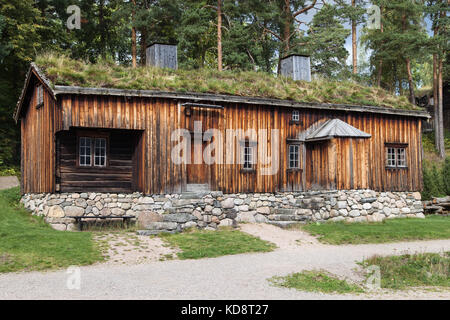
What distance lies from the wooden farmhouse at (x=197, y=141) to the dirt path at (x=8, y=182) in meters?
4.86

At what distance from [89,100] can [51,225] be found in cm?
493

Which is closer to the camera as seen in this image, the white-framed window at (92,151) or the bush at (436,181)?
the white-framed window at (92,151)

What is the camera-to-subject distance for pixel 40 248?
13.8 m

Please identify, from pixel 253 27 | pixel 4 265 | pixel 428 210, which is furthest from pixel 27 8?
pixel 428 210

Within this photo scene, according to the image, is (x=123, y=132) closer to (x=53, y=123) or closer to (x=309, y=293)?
(x=53, y=123)

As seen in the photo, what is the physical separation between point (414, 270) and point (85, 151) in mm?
13297

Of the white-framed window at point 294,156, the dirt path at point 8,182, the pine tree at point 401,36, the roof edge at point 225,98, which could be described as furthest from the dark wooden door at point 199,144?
the pine tree at point 401,36

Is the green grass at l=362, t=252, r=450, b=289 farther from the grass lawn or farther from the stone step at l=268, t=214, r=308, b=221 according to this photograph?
the stone step at l=268, t=214, r=308, b=221

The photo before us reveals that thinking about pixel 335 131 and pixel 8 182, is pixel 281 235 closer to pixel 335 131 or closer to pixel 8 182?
pixel 335 131

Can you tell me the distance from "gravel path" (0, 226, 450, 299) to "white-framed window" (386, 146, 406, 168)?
10.0 m

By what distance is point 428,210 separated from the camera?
26219 mm

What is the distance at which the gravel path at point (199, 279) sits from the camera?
30.8 ft

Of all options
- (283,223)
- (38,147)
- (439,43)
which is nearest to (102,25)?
(38,147)

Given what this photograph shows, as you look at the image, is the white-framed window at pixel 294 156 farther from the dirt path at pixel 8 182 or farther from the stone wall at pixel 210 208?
the dirt path at pixel 8 182
